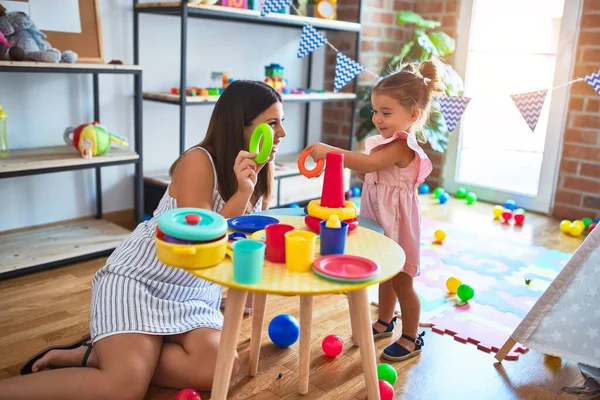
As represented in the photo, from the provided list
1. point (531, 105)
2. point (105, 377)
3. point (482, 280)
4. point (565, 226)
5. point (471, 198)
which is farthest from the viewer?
point (471, 198)

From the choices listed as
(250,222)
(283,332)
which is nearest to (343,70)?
(283,332)

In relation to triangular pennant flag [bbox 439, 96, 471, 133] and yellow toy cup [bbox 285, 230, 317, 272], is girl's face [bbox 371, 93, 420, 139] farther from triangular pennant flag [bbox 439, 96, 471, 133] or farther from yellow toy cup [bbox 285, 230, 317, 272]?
triangular pennant flag [bbox 439, 96, 471, 133]

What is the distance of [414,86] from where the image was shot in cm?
176

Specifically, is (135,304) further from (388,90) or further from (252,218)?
(388,90)

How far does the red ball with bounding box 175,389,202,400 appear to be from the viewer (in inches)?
58.4

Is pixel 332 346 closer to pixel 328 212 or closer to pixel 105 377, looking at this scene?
pixel 328 212

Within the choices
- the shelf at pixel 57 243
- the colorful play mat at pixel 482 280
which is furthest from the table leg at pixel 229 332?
the shelf at pixel 57 243

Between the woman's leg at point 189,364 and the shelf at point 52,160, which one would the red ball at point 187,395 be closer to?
the woman's leg at point 189,364

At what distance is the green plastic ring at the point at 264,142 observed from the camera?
150 cm

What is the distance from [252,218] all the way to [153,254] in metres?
0.32

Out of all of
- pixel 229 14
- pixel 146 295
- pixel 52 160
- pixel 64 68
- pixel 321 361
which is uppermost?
pixel 229 14

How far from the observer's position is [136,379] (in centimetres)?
144

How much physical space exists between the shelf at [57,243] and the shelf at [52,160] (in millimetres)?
339

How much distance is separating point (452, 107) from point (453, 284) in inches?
40.7
